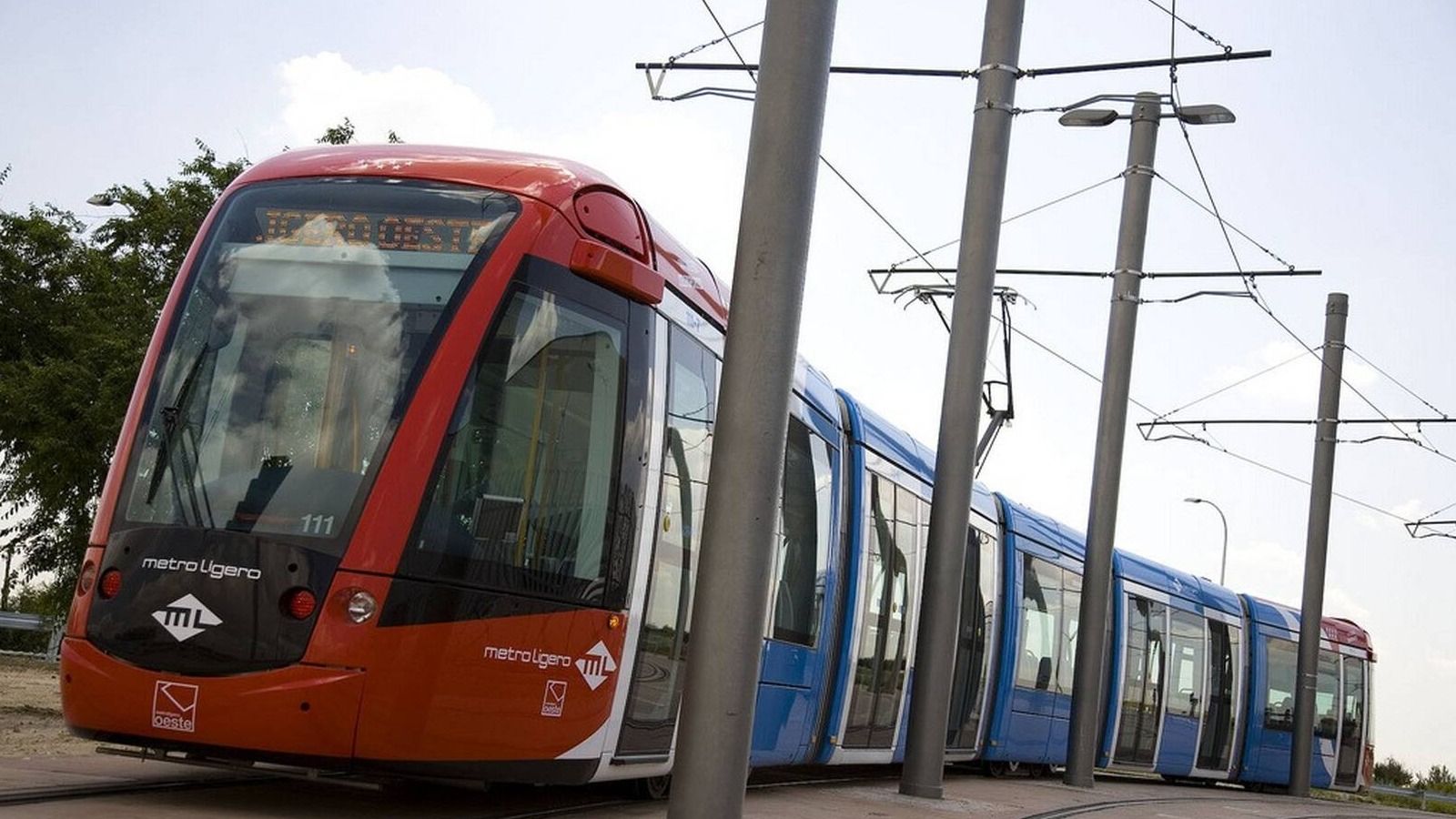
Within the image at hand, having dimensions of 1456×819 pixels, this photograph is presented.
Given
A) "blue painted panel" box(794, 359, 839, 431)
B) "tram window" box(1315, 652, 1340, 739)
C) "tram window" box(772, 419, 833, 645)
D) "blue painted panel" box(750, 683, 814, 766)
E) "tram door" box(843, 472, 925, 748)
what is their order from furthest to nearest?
"tram window" box(1315, 652, 1340, 739) < "tram door" box(843, 472, 925, 748) < "blue painted panel" box(794, 359, 839, 431) < "tram window" box(772, 419, 833, 645) < "blue painted panel" box(750, 683, 814, 766)

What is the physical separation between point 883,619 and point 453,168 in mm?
6934

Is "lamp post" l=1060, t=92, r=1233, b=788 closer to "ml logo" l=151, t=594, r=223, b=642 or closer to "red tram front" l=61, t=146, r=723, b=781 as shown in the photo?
"red tram front" l=61, t=146, r=723, b=781

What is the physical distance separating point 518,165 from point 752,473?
6.86 ft

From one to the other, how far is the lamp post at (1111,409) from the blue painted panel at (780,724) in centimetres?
626

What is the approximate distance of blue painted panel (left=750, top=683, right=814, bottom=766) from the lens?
471 inches

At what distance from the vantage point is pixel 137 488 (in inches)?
328

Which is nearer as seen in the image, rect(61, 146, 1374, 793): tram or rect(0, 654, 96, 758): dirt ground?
rect(61, 146, 1374, 793): tram

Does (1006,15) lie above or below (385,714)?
above

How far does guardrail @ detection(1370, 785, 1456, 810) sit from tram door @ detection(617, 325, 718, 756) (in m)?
32.4

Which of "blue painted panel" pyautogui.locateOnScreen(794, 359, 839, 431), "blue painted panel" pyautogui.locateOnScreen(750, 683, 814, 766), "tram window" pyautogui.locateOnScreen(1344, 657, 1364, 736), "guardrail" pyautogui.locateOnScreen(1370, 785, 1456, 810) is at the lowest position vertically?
"guardrail" pyautogui.locateOnScreen(1370, 785, 1456, 810)

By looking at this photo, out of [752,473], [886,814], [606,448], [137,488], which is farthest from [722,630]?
[886,814]

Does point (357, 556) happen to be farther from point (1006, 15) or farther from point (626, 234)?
point (1006, 15)

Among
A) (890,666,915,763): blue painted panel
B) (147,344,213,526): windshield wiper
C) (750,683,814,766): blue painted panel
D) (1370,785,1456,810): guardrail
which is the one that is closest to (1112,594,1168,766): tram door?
(890,666,915,763): blue painted panel

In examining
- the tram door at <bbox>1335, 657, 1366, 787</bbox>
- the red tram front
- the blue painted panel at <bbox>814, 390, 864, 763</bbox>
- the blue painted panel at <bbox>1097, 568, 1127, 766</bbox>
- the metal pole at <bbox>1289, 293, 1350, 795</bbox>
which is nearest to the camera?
the red tram front
